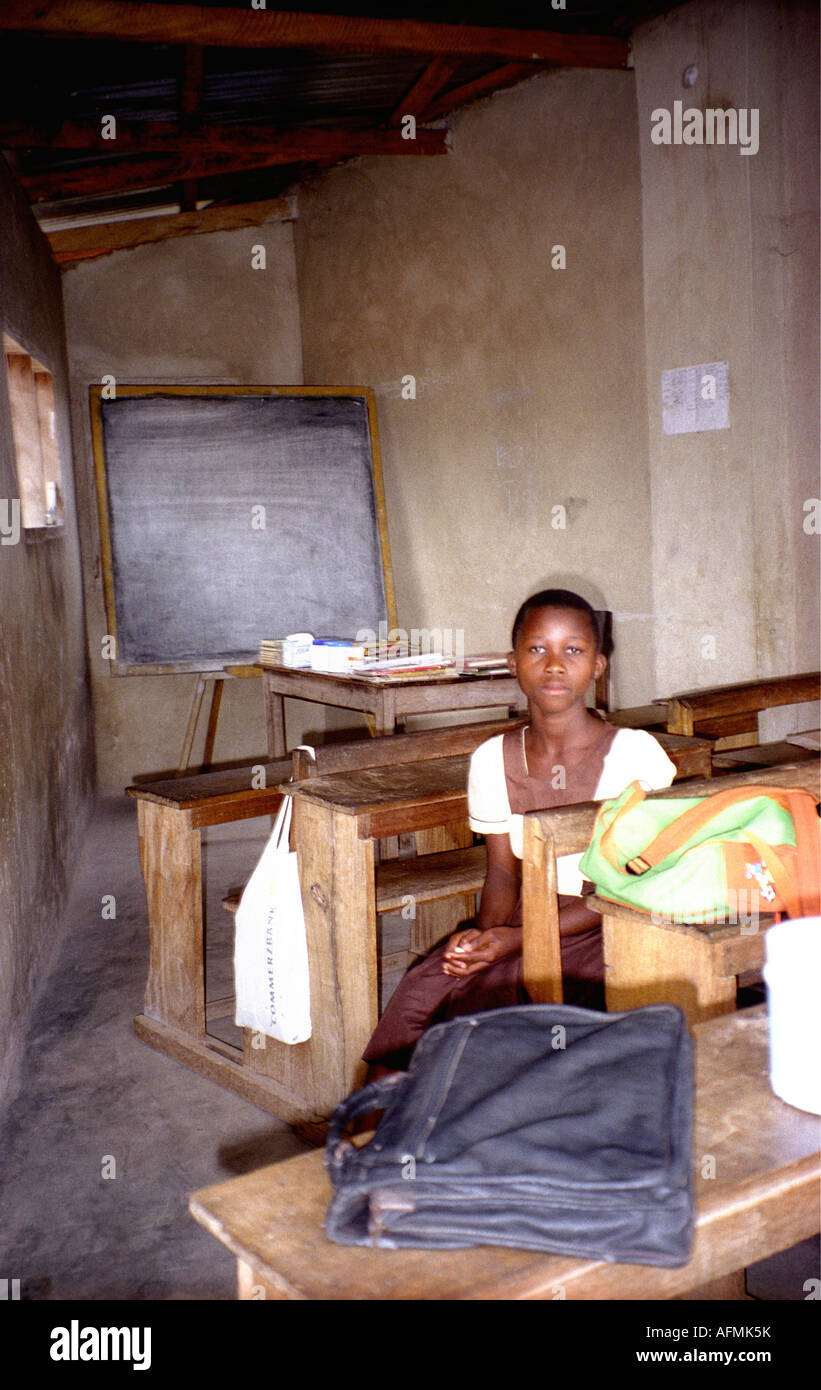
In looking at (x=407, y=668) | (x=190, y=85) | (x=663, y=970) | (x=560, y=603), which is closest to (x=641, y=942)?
(x=663, y=970)

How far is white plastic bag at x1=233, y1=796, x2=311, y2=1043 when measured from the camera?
2697 mm

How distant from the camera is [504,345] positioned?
5.16 meters

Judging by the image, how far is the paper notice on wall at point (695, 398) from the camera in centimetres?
401

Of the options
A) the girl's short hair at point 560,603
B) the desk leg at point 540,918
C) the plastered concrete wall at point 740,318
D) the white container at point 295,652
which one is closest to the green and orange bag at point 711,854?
the desk leg at point 540,918

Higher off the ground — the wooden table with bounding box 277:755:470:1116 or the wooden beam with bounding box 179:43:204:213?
the wooden beam with bounding box 179:43:204:213

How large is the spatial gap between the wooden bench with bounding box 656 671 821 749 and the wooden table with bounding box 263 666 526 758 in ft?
2.67

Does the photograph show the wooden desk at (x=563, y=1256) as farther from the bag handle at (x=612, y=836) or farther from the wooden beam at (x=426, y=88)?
the wooden beam at (x=426, y=88)

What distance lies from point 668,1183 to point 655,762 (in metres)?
1.46

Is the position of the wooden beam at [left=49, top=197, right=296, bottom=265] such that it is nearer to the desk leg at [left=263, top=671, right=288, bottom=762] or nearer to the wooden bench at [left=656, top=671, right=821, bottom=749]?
the desk leg at [left=263, top=671, right=288, bottom=762]

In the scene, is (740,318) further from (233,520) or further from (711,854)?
(233,520)

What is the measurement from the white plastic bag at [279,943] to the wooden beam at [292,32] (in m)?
2.53

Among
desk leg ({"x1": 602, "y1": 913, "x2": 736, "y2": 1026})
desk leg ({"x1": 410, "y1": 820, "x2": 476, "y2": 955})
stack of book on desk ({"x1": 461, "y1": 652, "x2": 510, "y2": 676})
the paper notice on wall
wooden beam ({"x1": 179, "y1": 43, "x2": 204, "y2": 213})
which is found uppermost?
wooden beam ({"x1": 179, "y1": 43, "x2": 204, "y2": 213})

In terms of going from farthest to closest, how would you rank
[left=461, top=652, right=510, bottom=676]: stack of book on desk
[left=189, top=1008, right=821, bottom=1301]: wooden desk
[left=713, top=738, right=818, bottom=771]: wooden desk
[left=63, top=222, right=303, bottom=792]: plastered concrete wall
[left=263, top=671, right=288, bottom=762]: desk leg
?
[left=63, top=222, right=303, bottom=792]: plastered concrete wall, [left=263, top=671, right=288, bottom=762]: desk leg, [left=461, top=652, right=510, bottom=676]: stack of book on desk, [left=713, top=738, right=818, bottom=771]: wooden desk, [left=189, top=1008, right=821, bottom=1301]: wooden desk

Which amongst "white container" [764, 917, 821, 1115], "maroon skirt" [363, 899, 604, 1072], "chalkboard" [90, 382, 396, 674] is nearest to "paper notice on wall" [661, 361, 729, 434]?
"chalkboard" [90, 382, 396, 674]
